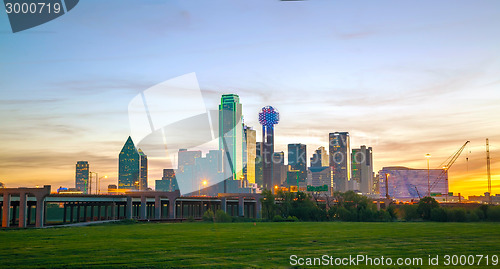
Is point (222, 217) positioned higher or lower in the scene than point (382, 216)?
higher

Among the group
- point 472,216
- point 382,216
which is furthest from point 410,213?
point 472,216

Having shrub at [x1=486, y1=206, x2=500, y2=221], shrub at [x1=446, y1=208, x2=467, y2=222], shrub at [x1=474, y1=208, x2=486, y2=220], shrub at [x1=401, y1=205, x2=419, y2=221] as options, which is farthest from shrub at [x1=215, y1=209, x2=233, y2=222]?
shrub at [x1=486, y1=206, x2=500, y2=221]

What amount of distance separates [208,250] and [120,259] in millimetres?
9171

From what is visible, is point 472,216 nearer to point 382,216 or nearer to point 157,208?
point 382,216

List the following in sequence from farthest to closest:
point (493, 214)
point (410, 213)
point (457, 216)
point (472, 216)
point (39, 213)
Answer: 1. point (410, 213)
2. point (493, 214)
3. point (472, 216)
4. point (457, 216)
5. point (39, 213)

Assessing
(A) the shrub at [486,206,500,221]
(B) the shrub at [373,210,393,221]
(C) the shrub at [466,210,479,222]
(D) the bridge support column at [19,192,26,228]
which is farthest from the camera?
(B) the shrub at [373,210,393,221]

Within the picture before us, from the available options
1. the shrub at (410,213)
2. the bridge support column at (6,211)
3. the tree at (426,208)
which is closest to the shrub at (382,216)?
the shrub at (410,213)

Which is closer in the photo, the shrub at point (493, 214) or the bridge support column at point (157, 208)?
the shrub at point (493, 214)

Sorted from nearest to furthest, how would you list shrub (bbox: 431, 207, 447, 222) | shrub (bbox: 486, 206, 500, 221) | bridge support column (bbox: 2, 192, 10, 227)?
bridge support column (bbox: 2, 192, 10, 227) → shrub (bbox: 431, 207, 447, 222) → shrub (bbox: 486, 206, 500, 221)

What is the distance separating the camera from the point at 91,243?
2055 inches

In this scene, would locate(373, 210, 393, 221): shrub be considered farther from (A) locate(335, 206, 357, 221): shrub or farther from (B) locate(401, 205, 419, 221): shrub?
(B) locate(401, 205, 419, 221): shrub

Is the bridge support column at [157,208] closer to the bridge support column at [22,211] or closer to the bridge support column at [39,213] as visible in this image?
the bridge support column at [39,213]

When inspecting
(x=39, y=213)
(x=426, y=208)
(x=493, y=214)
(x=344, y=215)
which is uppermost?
(x=39, y=213)

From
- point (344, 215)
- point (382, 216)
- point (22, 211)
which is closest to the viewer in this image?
point (22, 211)
